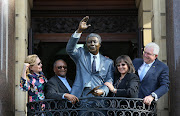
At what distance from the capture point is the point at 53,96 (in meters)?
7.86

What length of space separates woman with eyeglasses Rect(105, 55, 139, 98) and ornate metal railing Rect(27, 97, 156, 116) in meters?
0.11

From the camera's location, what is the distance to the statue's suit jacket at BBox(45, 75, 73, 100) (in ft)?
25.8

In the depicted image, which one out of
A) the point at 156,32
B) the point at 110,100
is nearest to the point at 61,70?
the point at 110,100

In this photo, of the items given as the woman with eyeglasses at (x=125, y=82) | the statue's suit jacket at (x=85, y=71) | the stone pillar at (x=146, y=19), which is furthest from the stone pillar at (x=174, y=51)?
the stone pillar at (x=146, y=19)

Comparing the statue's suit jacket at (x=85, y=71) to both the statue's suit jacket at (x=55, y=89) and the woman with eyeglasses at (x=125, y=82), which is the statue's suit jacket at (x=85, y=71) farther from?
the statue's suit jacket at (x=55, y=89)

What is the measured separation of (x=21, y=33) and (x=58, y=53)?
157 inches

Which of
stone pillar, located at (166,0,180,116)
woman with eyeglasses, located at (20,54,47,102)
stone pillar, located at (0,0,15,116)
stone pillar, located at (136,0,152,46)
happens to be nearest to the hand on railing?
woman with eyeglasses, located at (20,54,47,102)

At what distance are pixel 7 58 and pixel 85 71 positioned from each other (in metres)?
1.57

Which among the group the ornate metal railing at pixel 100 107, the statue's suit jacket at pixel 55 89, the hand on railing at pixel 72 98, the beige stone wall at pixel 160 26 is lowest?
the ornate metal railing at pixel 100 107

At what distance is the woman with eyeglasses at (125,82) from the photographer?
25.1 feet

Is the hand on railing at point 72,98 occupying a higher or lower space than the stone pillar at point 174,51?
lower

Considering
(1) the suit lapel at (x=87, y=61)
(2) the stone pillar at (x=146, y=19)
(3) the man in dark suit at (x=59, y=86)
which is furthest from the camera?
(2) the stone pillar at (x=146, y=19)

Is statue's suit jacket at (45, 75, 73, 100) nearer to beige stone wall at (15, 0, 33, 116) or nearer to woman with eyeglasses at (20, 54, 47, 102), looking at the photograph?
woman with eyeglasses at (20, 54, 47, 102)

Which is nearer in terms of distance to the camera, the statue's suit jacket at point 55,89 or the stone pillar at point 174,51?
the statue's suit jacket at point 55,89
